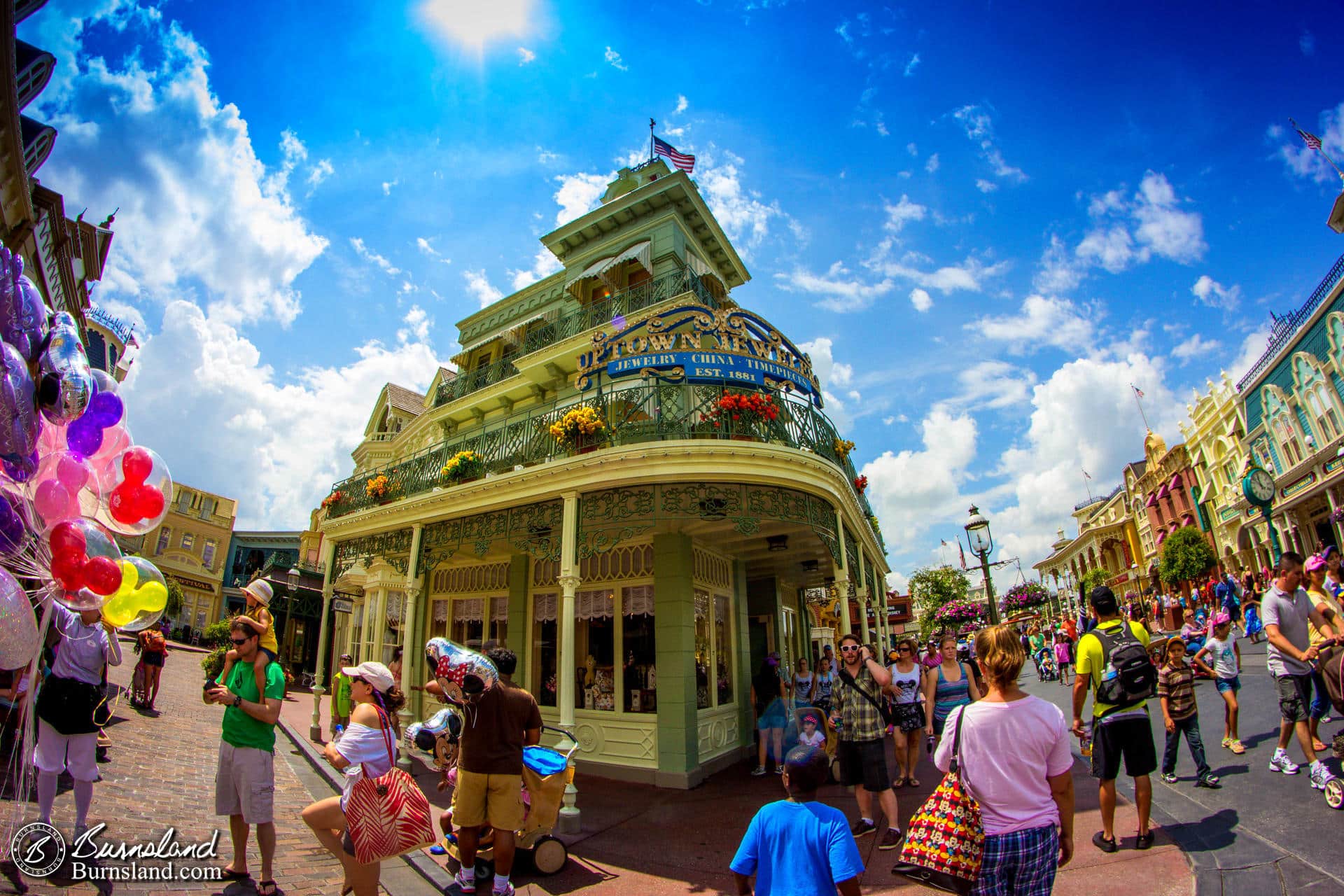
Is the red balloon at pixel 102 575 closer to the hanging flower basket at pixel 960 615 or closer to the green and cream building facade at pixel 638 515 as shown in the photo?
the green and cream building facade at pixel 638 515

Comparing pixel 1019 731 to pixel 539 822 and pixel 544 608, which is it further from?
pixel 544 608

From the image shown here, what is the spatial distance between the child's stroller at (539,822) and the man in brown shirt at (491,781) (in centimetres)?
22

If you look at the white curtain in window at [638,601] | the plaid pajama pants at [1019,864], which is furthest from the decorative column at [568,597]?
the plaid pajama pants at [1019,864]

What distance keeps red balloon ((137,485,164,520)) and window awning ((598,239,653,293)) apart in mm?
9906

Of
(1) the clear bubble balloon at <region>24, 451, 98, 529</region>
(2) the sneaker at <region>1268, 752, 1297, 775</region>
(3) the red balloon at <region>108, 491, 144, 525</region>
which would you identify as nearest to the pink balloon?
(1) the clear bubble balloon at <region>24, 451, 98, 529</region>

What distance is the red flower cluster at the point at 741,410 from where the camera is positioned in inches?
324

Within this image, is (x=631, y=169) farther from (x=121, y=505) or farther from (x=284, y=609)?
(x=284, y=609)

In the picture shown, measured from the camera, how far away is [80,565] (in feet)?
12.6

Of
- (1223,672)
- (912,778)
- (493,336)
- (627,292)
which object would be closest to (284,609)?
(493,336)

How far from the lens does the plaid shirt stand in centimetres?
517

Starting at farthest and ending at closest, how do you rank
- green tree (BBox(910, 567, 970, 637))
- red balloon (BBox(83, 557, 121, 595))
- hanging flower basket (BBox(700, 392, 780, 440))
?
green tree (BBox(910, 567, 970, 637)) < hanging flower basket (BBox(700, 392, 780, 440)) < red balloon (BBox(83, 557, 121, 595))

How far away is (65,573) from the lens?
12.4 ft

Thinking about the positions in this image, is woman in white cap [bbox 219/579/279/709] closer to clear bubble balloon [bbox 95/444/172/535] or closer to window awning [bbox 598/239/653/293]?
clear bubble balloon [bbox 95/444/172/535]

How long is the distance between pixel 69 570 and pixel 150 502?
2.65ft
